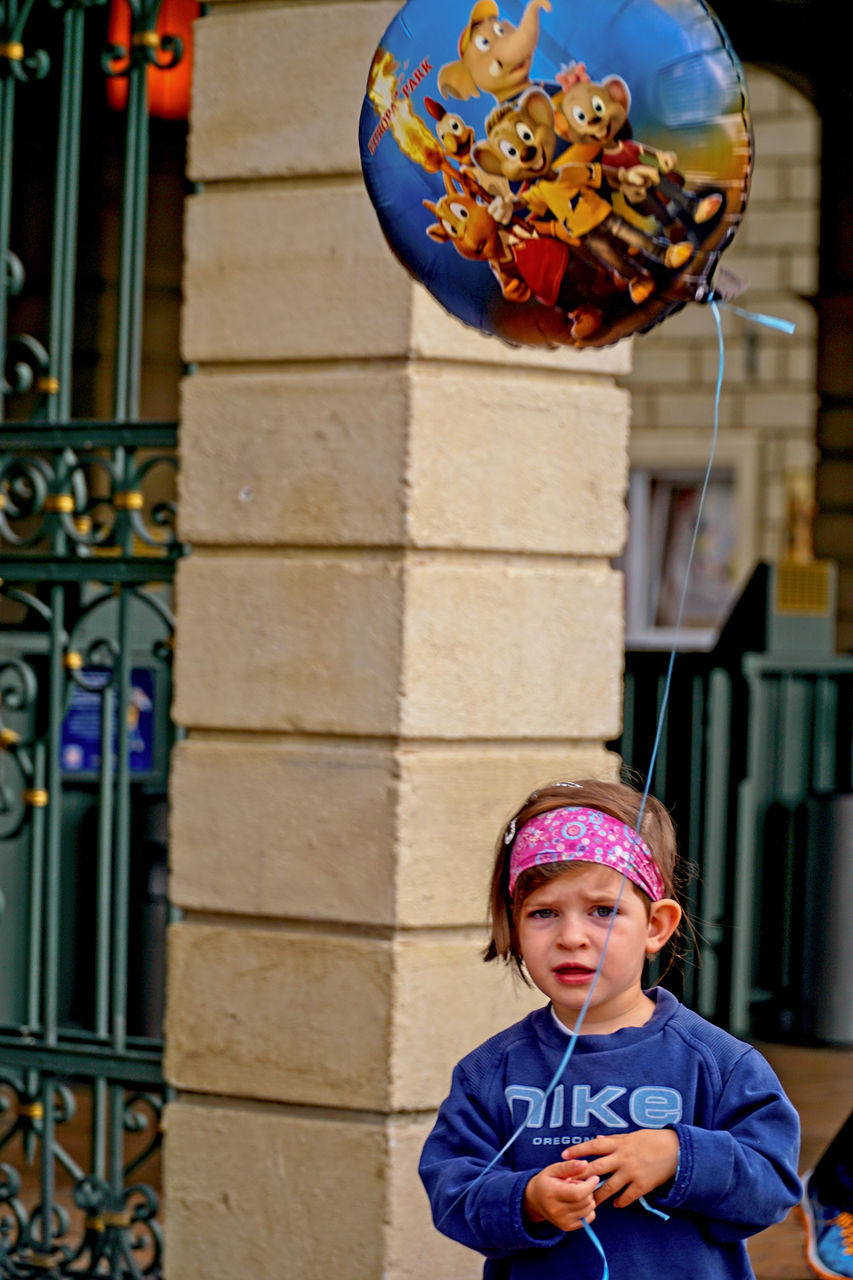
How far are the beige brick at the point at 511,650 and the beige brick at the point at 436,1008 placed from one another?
17.5 inches

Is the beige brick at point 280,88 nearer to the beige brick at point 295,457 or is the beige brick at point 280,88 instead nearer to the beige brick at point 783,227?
the beige brick at point 295,457

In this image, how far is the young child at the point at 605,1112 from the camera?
1.98m

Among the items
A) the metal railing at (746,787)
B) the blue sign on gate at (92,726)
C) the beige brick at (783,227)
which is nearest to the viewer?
the blue sign on gate at (92,726)

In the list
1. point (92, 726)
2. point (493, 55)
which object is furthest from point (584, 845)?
point (92, 726)

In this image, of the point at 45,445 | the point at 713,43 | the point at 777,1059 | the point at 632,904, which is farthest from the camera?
the point at 777,1059

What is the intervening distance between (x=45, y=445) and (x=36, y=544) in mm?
243

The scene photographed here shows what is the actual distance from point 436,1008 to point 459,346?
54.4 inches

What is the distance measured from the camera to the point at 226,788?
3758 mm

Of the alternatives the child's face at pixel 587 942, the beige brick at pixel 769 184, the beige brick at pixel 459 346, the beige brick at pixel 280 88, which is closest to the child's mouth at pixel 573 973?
the child's face at pixel 587 942

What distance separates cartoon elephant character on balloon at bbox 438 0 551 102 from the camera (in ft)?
7.85

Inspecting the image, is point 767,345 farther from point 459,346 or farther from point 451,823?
point 451,823

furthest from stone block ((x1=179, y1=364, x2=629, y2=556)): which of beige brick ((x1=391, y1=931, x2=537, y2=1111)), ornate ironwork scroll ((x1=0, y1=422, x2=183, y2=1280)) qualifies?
beige brick ((x1=391, y1=931, x2=537, y2=1111))

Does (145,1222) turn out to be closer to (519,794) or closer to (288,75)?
(519,794)

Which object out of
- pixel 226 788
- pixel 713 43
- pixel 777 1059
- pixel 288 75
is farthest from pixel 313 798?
pixel 777 1059
